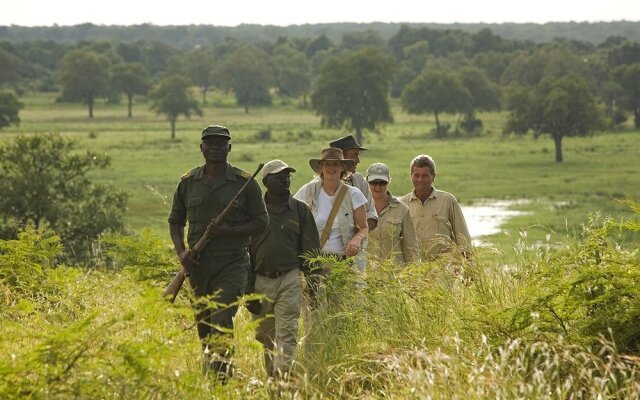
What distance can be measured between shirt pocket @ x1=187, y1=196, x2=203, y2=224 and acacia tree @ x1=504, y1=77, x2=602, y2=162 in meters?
60.0

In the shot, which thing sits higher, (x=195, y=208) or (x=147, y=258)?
(x=195, y=208)

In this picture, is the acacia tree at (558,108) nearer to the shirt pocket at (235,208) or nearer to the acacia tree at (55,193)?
the acacia tree at (55,193)

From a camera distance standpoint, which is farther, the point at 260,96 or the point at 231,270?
the point at 260,96

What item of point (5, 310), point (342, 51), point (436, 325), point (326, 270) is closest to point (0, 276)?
point (5, 310)

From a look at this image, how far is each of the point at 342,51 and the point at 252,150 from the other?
12897cm

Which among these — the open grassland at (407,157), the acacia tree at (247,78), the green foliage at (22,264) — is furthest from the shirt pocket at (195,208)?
the acacia tree at (247,78)

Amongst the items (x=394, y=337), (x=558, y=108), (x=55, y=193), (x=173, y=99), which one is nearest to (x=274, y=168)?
(x=394, y=337)

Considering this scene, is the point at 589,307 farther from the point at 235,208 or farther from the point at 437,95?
the point at 437,95

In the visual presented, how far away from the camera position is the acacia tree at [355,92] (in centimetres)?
8950

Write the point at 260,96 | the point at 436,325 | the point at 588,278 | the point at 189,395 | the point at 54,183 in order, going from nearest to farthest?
the point at 189,395, the point at 588,278, the point at 436,325, the point at 54,183, the point at 260,96

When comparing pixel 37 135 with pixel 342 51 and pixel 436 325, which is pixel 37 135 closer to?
pixel 436 325

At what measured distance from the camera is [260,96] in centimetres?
13588

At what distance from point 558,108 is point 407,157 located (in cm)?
998

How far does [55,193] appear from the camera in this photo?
1171 inches
